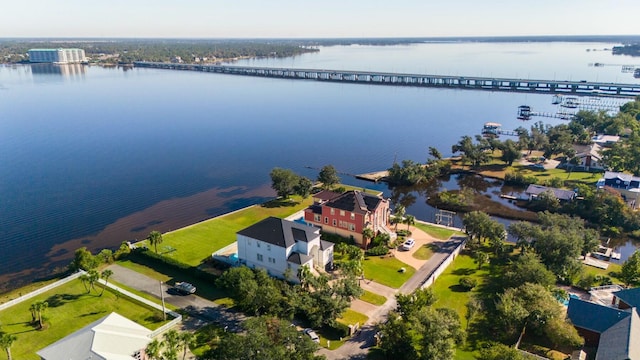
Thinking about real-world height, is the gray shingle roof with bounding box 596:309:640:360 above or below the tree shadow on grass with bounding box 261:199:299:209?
above

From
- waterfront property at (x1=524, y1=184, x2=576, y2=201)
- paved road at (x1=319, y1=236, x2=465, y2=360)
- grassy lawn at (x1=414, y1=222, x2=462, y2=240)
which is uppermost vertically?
waterfront property at (x1=524, y1=184, x2=576, y2=201)

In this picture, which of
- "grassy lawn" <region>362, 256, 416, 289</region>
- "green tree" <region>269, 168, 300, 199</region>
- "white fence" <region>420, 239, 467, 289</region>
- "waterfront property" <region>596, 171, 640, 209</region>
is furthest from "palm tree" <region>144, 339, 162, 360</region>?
"waterfront property" <region>596, 171, 640, 209</region>

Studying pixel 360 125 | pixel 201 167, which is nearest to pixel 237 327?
pixel 201 167

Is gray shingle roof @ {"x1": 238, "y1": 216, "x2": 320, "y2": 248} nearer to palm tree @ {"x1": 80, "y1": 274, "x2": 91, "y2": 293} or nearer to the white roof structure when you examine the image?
the white roof structure

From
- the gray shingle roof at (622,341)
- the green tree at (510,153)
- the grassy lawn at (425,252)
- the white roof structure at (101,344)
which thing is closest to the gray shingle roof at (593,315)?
the gray shingle roof at (622,341)

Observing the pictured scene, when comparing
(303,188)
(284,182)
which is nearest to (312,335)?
(303,188)

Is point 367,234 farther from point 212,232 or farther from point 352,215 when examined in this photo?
point 212,232
